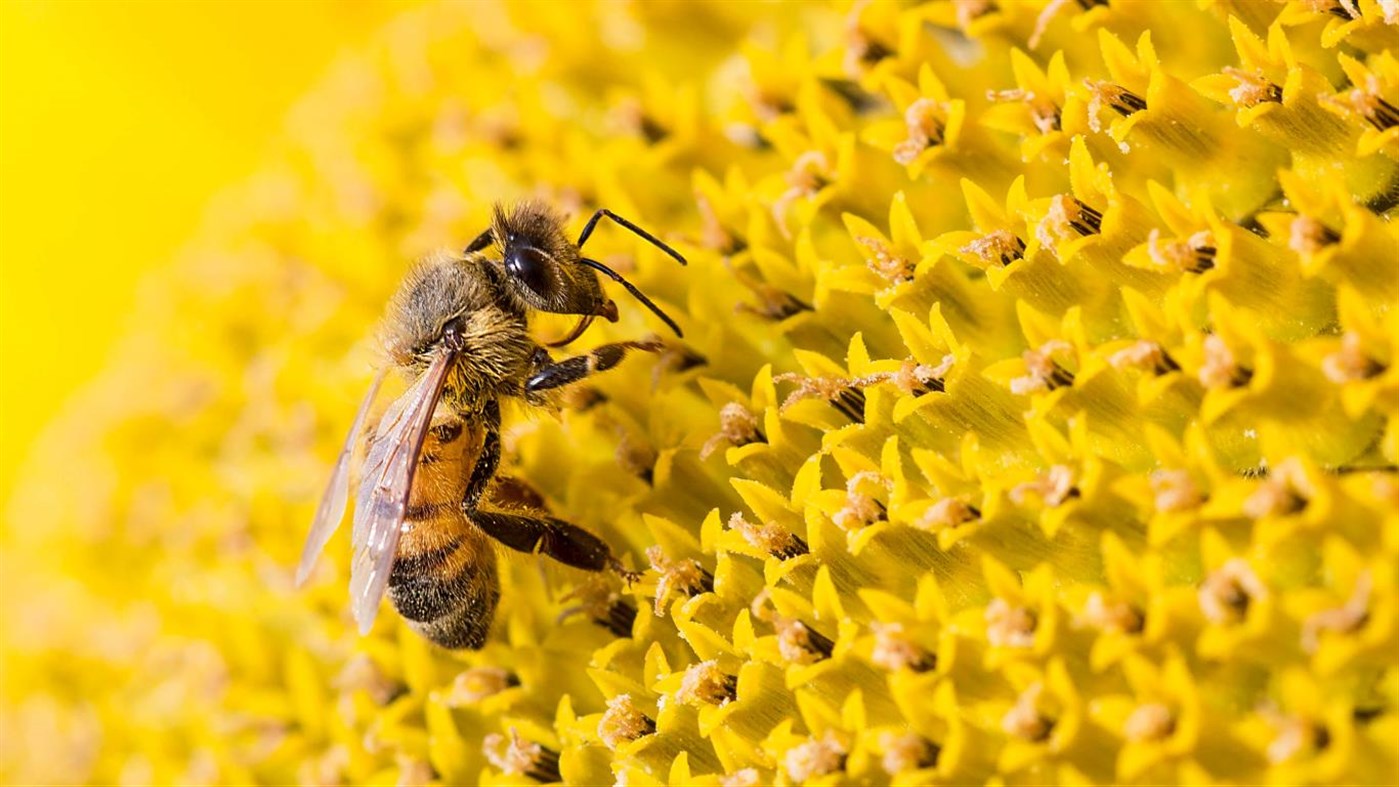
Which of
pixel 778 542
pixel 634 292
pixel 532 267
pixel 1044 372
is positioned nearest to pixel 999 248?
pixel 1044 372

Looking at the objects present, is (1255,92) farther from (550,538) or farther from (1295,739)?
(550,538)

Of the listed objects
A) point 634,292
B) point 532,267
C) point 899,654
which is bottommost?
point 899,654

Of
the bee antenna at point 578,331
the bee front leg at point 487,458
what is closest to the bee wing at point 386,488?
the bee front leg at point 487,458

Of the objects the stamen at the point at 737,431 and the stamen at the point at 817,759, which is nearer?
the stamen at the point at 817,759

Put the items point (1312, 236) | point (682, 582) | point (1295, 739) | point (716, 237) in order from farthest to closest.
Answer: point (716, 237), point (682, 582), point (1312, 236), point (1295, 739)

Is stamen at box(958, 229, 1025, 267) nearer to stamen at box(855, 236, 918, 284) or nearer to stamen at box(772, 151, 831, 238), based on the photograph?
stamen at box(855, 236, 918, 284)

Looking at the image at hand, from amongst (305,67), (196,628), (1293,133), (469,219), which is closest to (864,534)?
(1293,133)

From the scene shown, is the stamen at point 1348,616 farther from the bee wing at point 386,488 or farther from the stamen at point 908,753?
the bee wing at point 386,488
